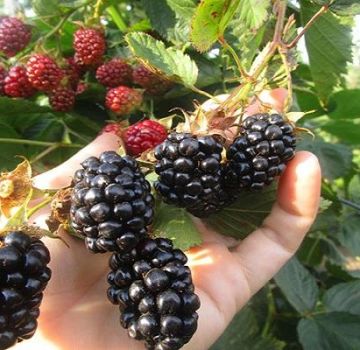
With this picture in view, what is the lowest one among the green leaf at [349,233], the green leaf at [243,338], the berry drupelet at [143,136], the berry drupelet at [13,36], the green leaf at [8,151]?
the green leaf at [243,338]

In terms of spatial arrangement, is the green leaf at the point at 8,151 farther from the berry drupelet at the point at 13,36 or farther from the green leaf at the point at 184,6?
the green leaf at the point at 184,6

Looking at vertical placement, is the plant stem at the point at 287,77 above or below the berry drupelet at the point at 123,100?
above

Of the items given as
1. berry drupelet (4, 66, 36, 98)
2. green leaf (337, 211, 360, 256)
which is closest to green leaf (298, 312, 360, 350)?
green leaf (337, 211, 360, 256)

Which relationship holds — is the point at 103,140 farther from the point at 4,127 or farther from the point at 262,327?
the point at 262,327

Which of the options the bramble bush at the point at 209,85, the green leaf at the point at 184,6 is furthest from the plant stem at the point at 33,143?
the green leaf at the point at 184,6

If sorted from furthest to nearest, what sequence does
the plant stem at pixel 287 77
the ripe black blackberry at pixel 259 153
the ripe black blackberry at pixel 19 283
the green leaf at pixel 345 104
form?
the green leaf at pixel 345 104 < the plant stem at pixel 287 77 < the ripe black blackberry at pixel 259 153 < the ripe black blackberry at pixel 19 283

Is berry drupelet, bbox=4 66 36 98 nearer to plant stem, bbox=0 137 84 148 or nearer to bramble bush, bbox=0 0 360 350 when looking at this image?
bramble bush, bbox=0 0 360 350
